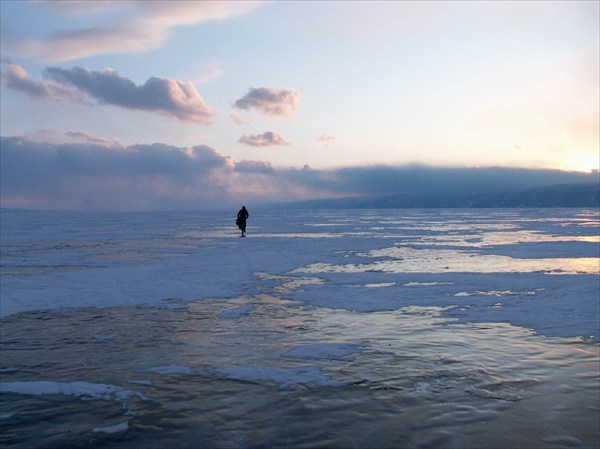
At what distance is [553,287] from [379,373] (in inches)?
364

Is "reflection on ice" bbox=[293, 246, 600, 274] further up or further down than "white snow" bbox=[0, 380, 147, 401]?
further up

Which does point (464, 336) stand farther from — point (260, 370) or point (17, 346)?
point (17, 346)

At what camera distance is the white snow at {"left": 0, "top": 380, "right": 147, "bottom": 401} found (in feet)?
21.2

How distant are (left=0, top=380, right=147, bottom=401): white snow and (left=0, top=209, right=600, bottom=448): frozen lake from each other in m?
0.03

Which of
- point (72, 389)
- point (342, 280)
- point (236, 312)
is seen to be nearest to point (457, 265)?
point (342, 280)

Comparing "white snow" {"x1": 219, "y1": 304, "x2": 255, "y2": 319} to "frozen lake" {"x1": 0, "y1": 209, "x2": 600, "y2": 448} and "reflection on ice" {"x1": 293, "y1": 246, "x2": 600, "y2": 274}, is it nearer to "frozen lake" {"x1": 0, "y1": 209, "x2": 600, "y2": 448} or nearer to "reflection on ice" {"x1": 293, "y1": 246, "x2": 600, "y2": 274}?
"frozen lake" {"x1": 0, "y1": 209, "x2": 600, "y2": 448}

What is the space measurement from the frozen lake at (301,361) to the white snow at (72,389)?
0.10 feet

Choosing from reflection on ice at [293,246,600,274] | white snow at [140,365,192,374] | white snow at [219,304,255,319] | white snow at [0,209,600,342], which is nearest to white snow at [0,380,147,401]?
white snow at [140,365,192,374]

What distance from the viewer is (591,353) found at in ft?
27.0

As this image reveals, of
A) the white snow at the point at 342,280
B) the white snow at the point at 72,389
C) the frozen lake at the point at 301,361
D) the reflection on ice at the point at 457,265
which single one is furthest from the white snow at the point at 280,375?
the reflection on ice at the point at 457,265

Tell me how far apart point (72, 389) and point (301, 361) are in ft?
11.0

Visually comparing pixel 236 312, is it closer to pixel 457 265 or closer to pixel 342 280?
pixel 342 280

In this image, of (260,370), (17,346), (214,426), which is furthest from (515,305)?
(17,346)

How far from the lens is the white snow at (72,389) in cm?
645
